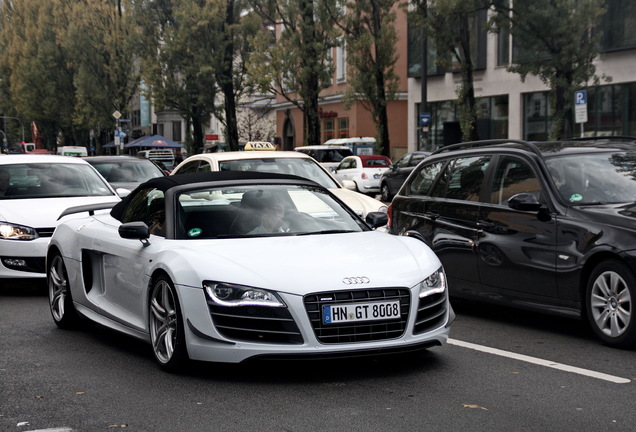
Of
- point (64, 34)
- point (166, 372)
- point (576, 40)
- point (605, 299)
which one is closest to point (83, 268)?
point (166, 372)

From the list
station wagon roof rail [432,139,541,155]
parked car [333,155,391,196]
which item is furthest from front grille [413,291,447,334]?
parked car [333,155,391,196]

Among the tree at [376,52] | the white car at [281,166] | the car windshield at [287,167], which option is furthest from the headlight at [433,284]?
the tree at [376,52]

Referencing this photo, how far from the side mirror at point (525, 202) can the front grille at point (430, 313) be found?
1951mm

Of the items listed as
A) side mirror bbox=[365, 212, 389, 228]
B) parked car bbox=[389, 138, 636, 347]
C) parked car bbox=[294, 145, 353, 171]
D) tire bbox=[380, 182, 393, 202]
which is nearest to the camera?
parked car bbox=[389, 138, 636, 347]

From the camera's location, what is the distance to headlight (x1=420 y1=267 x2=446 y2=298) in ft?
21.6

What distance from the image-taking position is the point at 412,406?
19.1 ft

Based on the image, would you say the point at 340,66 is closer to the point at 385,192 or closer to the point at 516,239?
the point at 385,192

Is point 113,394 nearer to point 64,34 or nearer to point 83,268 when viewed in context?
point 83,268

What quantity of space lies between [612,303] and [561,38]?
23.1 m

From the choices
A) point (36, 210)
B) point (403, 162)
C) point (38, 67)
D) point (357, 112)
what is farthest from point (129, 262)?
point (38, 67)

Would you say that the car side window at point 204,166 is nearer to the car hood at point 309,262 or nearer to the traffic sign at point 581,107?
the car hood at point 309,262

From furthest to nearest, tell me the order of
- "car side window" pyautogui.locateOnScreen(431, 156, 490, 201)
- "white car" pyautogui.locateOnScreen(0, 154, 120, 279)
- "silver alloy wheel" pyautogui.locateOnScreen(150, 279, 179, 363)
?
"white car" pyautogui.locateOnScreen(0, 154, 120, 279) → "car side window" pyautogui.locateOnScreen(431, 156, 490, 201) → "silver alloy wheel" pyautogui.locateOnScreen(150, 279, 179, 363)

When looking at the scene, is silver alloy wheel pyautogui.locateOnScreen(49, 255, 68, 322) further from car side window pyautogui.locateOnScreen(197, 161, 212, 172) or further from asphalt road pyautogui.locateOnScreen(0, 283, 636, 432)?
car side window pyautogui.locateOnScreen(197, 161, 212, 172)

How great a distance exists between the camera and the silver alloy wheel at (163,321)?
21.9 ft
